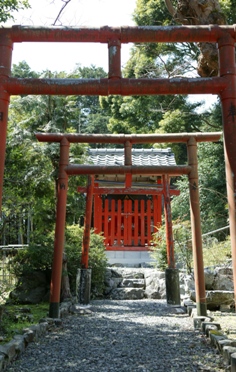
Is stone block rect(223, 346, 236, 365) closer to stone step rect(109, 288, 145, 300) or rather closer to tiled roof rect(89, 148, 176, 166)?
stone step rect(109, 288, 145, 300)

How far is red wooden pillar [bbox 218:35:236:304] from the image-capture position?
349 cm

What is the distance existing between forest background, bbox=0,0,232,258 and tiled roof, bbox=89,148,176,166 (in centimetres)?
152

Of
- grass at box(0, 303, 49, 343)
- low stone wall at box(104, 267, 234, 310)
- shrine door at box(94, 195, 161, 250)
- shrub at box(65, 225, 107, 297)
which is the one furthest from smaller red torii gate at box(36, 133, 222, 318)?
shrine door at box(94, 195, 161, 250)

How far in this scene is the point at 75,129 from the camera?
10398 millimetres

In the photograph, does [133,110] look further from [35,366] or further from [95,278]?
[35,366]

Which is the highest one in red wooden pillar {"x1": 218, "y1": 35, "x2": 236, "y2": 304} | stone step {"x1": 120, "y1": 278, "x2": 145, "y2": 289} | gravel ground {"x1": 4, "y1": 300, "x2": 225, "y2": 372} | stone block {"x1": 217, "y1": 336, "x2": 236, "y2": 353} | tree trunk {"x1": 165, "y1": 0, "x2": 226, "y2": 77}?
tree trunk {"x1": 165, "y1": 0, "x2": 226, "y2": 77}

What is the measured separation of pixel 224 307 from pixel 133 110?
38.1ft

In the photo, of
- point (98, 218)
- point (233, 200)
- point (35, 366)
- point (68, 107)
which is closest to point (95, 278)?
point (98, 218)

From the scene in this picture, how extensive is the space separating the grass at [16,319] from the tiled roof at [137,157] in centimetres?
534

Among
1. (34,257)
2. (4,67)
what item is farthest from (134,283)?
(4,67)

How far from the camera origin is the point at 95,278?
31.6 feet

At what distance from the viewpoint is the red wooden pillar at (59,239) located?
602cm

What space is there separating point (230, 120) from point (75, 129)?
7196 millimetres

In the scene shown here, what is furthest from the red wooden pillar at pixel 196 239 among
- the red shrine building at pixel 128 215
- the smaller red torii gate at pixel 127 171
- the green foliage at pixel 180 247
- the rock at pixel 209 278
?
the red shrine building at pixel 128 215
